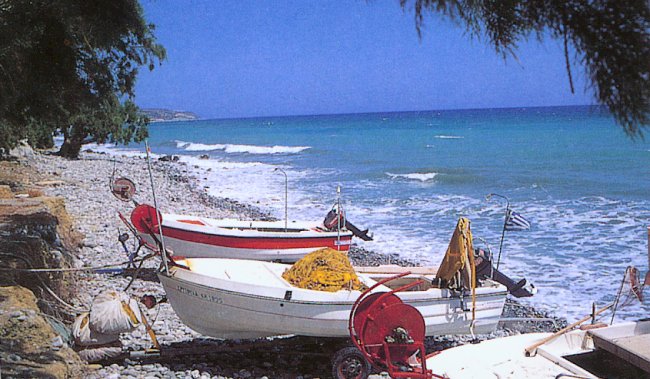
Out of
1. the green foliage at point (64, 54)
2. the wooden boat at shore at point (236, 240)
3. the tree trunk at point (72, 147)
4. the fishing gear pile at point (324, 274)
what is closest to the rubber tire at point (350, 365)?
the fishing gear pile at point (324, 274)

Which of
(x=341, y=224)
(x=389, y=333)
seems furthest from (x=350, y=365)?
(x=341, y=224)

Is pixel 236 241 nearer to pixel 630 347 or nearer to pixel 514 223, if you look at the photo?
pixel 514 223

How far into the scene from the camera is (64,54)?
7.84 m

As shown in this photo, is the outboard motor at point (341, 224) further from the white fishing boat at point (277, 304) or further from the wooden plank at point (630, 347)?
the wooden plank at point (630, 347)

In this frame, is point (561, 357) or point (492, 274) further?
point (492, 274)

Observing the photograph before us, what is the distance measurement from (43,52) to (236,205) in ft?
44.5

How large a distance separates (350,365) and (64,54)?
210 inches

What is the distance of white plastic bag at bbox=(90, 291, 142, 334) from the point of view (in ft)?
21.9

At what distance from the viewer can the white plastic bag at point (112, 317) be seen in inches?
263

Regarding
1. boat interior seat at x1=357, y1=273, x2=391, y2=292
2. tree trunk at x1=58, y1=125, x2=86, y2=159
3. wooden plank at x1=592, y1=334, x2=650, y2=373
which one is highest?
tree trunk at x1=58, y1=125, x2=86, y2=159

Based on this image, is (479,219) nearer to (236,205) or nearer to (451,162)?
(236,205)

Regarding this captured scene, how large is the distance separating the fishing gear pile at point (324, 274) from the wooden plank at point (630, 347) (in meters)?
2.81

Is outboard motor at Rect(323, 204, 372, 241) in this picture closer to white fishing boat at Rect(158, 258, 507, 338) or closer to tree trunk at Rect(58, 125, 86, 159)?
white fishing boat at Rect(158, 258, 507, 338)

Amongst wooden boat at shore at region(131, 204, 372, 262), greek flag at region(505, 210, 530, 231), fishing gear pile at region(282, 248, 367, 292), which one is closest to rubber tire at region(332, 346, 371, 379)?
fishing gear pile at region(282, 248, 367, 292)
